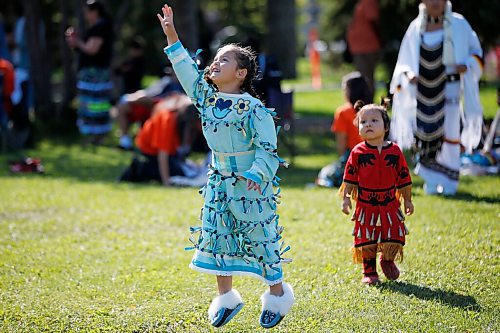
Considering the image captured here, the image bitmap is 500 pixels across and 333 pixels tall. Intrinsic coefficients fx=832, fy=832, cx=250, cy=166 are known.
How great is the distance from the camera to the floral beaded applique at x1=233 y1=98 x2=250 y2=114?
14.5 ft

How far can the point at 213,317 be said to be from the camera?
4445 mm

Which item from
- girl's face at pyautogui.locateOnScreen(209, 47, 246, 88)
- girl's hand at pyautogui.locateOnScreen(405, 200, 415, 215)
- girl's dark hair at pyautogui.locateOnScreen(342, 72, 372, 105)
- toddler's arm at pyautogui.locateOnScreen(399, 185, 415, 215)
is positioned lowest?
girl's hand at pyautogui.locateOnScreen(405, 200, 415, 215)

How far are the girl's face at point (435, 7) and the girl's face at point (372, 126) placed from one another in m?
2.66

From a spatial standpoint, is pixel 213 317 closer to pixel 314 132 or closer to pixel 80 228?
pixel 80 228

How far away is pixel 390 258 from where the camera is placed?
5.38 meters

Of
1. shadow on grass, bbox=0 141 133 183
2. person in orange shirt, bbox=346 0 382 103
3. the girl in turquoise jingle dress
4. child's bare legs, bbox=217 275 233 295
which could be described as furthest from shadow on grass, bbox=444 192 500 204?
person in orange shirt, bbox=346 0 382 103

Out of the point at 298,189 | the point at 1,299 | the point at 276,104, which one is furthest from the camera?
the point at 276,104

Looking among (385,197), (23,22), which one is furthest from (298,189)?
(23,22)

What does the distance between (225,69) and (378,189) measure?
143 centimetres

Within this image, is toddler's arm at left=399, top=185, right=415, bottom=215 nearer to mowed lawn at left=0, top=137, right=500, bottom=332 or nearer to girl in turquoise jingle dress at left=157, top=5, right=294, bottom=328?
mowed lawn at left=0, top=137, right=500, bottom=332

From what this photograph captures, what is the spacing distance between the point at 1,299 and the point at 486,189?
5126 millimetres

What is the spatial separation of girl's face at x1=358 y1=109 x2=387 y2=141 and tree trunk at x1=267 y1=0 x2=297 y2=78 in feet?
31.5

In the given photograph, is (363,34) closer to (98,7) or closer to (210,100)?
(98,7)

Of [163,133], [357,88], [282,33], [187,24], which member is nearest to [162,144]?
[163,133]
